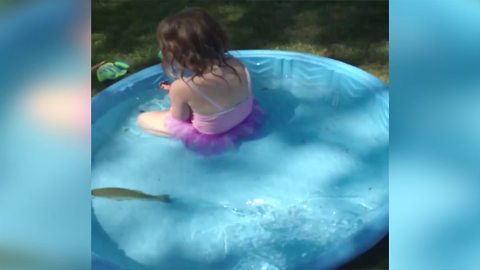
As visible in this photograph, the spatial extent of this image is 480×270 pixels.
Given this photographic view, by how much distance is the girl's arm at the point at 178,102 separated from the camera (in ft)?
5.79

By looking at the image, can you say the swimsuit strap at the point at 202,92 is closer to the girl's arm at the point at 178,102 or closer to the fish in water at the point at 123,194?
the girl's arm at the point at 178,102

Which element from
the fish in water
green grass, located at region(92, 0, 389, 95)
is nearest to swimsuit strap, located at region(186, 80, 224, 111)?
green grass, located at region(92, 0, 389, 95)

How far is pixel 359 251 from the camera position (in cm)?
172

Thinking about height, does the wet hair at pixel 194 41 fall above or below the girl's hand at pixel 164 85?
above

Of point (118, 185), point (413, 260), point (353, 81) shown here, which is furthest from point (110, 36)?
point (413, 260)

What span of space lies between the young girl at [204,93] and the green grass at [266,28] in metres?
0.04

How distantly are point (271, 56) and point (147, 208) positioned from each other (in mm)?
480

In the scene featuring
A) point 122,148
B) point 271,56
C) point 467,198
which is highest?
point 271,56

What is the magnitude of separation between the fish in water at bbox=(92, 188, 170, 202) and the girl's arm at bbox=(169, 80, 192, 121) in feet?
0.65

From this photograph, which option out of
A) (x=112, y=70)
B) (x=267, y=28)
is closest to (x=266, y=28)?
(x=267, y=28)

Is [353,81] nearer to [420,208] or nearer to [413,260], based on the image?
[420,208]

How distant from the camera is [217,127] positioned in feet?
5.82

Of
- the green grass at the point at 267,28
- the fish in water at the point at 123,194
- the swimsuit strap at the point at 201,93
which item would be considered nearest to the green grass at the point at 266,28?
the green grass at the point at 267,28

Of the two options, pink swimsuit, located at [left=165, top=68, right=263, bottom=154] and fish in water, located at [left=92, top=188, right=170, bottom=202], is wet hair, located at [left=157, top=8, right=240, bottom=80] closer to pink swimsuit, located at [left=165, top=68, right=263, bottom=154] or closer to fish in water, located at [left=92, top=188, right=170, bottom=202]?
pink swimsuit, located at [left=165, top=68, right=263, bottom=154]
